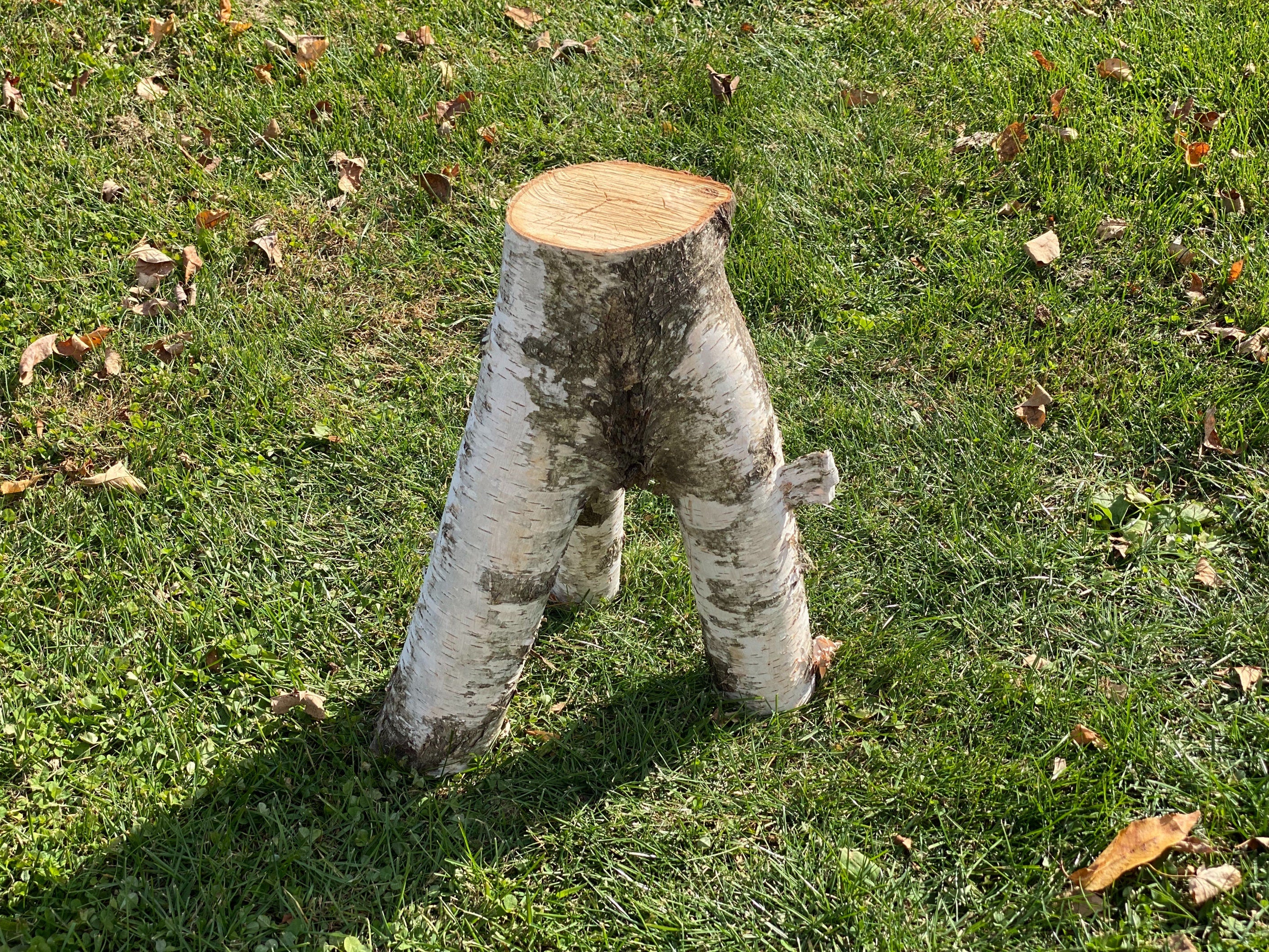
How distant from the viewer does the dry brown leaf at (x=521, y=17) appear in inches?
203

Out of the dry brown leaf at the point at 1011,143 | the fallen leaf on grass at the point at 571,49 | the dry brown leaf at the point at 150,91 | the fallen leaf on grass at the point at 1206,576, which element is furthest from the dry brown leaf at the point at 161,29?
the fallen leaf on grass at the point at 1206,576

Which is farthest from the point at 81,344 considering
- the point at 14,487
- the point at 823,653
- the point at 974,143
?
the point at 974,143

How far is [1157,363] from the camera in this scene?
379 cm

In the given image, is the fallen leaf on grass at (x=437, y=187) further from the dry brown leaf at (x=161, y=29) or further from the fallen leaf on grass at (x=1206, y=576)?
the fallen leaf on grass at (x=1206, y=576)

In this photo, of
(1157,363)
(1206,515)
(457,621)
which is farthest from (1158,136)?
(457,621)

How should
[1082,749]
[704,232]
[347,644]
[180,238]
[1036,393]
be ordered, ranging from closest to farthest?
1. [704,232]
2. [1082,749]
3. [347,644]
4. [1036,393]
5. [180,238]

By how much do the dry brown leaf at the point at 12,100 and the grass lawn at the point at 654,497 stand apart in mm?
40

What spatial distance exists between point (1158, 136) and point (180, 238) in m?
4.35

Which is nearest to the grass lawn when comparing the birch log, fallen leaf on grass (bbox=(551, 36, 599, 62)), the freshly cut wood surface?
fallen leaf on grass (bbox=(551, 36, 599, 62))

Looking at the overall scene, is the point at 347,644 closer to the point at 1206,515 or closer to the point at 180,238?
the point at 180,238

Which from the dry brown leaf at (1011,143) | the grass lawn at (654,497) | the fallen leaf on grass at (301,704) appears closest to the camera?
the grass lawn at (654,497)

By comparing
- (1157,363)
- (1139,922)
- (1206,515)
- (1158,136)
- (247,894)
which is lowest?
(247,894)

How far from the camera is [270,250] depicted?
13.4ft

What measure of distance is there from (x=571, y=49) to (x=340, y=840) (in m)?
4.03
